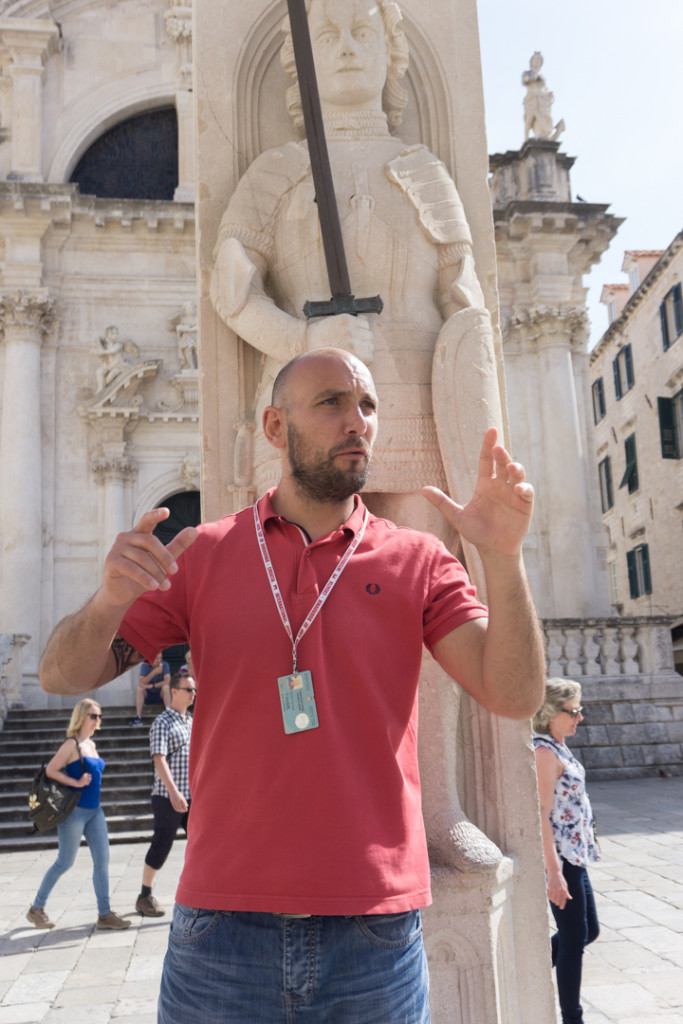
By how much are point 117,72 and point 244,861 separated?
19.9 meters

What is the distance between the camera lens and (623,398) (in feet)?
98.4

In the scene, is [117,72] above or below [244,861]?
above

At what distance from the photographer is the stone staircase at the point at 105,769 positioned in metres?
10.5

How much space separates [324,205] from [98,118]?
16.9 meters

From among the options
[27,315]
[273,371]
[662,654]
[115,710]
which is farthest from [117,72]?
[273,371]

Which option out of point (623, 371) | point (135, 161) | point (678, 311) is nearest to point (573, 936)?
point (135, 161)

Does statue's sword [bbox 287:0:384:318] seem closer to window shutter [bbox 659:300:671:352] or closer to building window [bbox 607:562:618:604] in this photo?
window shutter [bbox 659:300:671:352]

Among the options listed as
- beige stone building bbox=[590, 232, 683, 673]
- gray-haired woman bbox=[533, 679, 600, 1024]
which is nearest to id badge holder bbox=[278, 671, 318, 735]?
gray-haired woman bbox=[533, 679, 600, 1024]

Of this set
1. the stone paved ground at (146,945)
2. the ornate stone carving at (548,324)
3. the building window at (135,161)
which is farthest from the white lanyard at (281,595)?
the building window at (135,161)

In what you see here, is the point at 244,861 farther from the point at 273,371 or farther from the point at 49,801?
the point at 49,801

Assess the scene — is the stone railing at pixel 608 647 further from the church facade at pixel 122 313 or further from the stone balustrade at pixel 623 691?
the church facade at pixel 122 313

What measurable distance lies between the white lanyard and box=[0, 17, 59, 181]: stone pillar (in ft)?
58.6

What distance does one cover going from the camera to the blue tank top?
21.6ft

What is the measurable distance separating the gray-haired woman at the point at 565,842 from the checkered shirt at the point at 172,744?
10.8 feet
